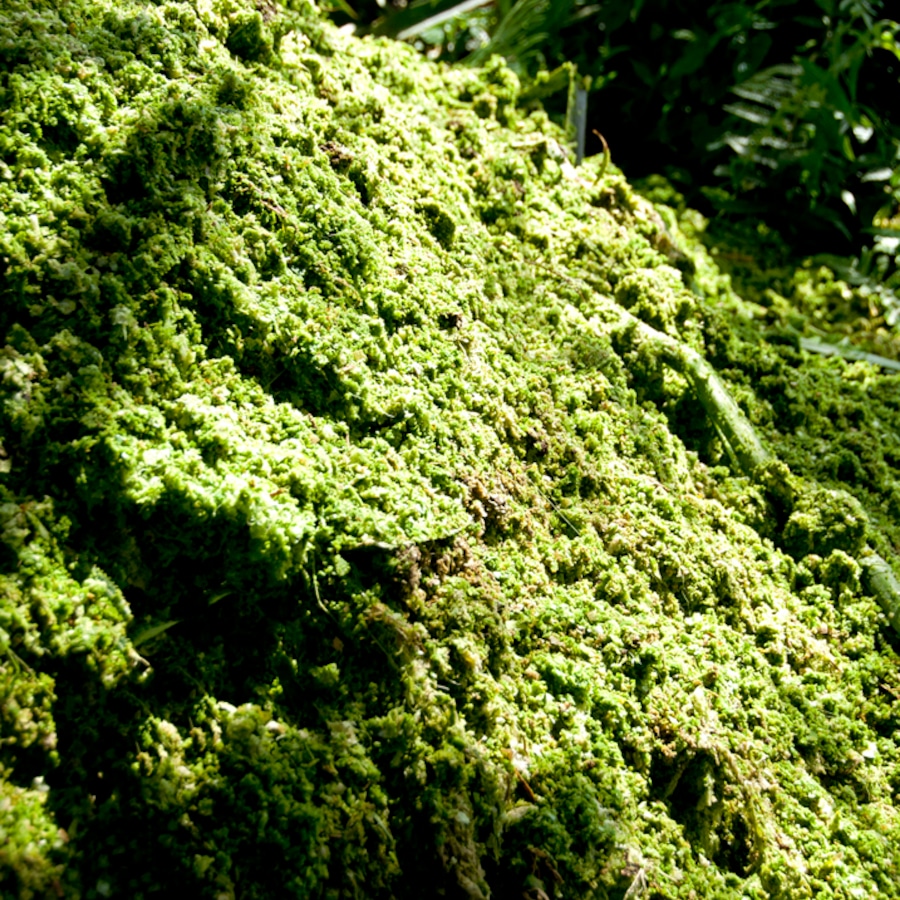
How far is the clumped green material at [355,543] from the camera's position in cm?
142

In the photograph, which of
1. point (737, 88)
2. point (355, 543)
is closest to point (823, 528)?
point (355, 543)

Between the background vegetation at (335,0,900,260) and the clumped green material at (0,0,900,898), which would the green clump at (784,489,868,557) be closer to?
the clumped green material at (0,0,900,898)

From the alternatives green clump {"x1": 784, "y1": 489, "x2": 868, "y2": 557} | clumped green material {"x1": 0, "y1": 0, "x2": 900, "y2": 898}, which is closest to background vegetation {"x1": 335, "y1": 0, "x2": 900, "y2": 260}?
clumped green material {"x1": 0, "y1": 0, "x2": 900, "y2": 898}

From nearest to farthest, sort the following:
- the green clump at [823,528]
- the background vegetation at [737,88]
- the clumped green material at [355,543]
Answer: the clumped green material at [355,543] → the green clump at [823,528] → the background vegetation at [737,88]

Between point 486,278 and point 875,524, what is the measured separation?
61.8 inches

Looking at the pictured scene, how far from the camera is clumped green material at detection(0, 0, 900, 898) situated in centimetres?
142

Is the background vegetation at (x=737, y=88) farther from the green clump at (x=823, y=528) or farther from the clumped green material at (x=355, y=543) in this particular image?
the green clump at (x=823, y=528)

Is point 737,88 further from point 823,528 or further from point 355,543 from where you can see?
point 355,543

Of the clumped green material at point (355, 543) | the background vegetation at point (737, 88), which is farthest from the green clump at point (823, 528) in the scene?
the background vegetation at point (737, 88)

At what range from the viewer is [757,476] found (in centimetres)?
265

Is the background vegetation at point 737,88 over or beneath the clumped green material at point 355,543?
over

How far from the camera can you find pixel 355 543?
66.3 inches

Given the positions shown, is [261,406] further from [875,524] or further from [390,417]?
[875,524]

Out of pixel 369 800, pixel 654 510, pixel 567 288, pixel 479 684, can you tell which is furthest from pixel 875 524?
pixel 369 800
